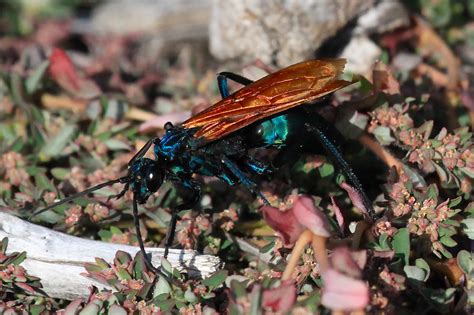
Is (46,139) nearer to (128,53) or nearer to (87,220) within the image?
(87,220)

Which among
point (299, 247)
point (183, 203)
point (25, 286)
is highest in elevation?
point (299, 247)

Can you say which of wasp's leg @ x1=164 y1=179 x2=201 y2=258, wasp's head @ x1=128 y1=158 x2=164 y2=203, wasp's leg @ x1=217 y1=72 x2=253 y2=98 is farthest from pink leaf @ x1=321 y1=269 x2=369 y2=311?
wasp's leg @ x1=217 y1=72 x2=253 y2=98

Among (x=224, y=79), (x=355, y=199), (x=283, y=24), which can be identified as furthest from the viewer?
(x=283, y=24)

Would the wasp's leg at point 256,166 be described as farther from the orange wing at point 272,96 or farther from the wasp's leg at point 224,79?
the wasp's leg at point 224,79

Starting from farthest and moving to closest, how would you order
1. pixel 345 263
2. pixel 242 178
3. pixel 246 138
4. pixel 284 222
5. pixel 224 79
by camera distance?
pixel 224 79
pixel 246 138
pixel 242 178
pixel 284 222
pixel 345 263

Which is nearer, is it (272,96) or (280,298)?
(280,298)

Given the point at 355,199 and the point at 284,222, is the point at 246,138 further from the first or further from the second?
the point at 284,222

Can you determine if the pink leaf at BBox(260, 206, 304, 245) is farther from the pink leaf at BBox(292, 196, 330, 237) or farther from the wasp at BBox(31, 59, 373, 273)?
the wasp at BBox(31, 59, 373, 273)

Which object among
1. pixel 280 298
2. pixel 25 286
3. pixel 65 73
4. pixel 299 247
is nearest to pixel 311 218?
pixel 299 247

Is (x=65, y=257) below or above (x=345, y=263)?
below
